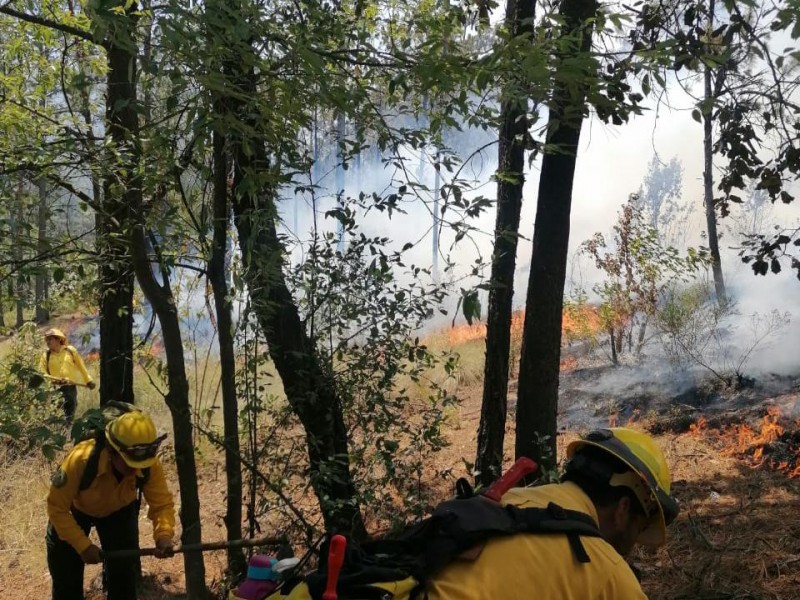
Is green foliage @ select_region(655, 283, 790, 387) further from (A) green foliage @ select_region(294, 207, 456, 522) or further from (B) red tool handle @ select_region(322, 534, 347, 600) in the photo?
(B) red tool handle @ select_region(322, 534, 347, 600)

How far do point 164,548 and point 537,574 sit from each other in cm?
338

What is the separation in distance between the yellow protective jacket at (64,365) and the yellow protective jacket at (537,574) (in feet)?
27.1

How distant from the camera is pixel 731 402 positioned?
329 inches

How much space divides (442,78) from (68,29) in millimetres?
2469

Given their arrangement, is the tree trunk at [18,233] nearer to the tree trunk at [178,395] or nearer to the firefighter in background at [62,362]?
the tree trunk at [178,395]

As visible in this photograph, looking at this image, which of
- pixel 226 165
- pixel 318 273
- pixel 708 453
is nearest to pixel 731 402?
pixel 708 453

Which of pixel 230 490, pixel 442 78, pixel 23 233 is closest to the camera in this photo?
pixel 442 78

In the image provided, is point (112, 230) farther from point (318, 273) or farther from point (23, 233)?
point (318, 273)

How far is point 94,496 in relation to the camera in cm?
440

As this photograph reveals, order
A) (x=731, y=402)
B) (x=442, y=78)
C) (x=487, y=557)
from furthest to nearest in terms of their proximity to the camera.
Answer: (x=731, y=402) → (x=442, y=78) → (x=487, y=557)

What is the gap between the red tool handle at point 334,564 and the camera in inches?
60.9

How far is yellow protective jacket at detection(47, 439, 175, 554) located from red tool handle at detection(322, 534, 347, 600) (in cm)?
313

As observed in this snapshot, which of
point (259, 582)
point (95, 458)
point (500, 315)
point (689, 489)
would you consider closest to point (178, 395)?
point (95, 458)

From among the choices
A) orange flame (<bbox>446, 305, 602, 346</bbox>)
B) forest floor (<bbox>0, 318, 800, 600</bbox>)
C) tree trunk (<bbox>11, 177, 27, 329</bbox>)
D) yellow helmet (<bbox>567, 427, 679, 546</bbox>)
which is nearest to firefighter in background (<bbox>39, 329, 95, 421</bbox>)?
forest floor (<bbox>0, 318, 800, 600</bbox>)
